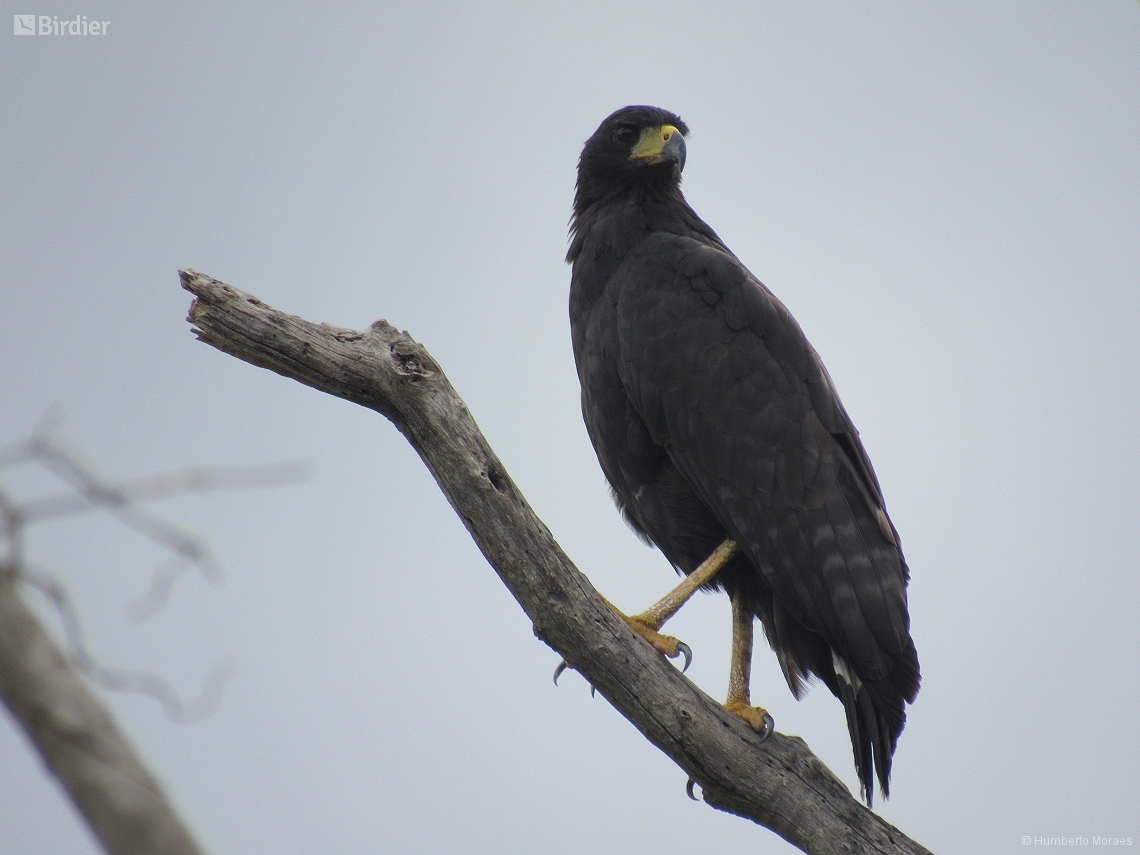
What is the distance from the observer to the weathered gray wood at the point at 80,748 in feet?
3.41

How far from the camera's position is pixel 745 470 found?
4363 millimetres

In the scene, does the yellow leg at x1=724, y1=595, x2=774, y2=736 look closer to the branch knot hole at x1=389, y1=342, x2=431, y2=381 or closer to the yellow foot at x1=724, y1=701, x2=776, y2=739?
the yellow foot at x1=724, y1=701, x2=776, y2=739

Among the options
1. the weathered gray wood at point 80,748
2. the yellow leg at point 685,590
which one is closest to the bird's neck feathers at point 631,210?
the yellow leg at point 685,590

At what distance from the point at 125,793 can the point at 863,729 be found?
379cm

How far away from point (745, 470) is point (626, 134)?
2113 mm

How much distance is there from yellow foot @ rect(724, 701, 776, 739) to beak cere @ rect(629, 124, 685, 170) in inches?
111

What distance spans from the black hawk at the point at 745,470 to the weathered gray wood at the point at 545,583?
9.6 inches

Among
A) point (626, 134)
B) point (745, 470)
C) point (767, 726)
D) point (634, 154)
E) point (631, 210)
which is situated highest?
point (626, 134)

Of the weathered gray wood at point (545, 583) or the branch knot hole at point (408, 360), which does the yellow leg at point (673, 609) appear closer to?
the weathered gray wood at point (545, 583)

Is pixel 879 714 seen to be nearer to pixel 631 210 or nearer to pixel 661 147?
pixel 631 210

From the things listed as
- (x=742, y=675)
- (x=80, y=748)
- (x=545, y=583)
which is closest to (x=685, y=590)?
(x=742, y=675)

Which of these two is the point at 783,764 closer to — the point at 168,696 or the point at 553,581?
the point at 553,581

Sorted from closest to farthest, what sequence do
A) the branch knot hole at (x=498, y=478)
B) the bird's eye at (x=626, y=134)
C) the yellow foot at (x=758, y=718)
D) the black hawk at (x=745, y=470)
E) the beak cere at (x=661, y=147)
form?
the branch knot hole at (x=498, y=478) < the yellow foot at (x=758, y=718) < the black hawk at (x=745, y=470) < the beak cere at (x=661, y=147) < the bird's eye at (x=626, y=134)

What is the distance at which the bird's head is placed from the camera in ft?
17.3
